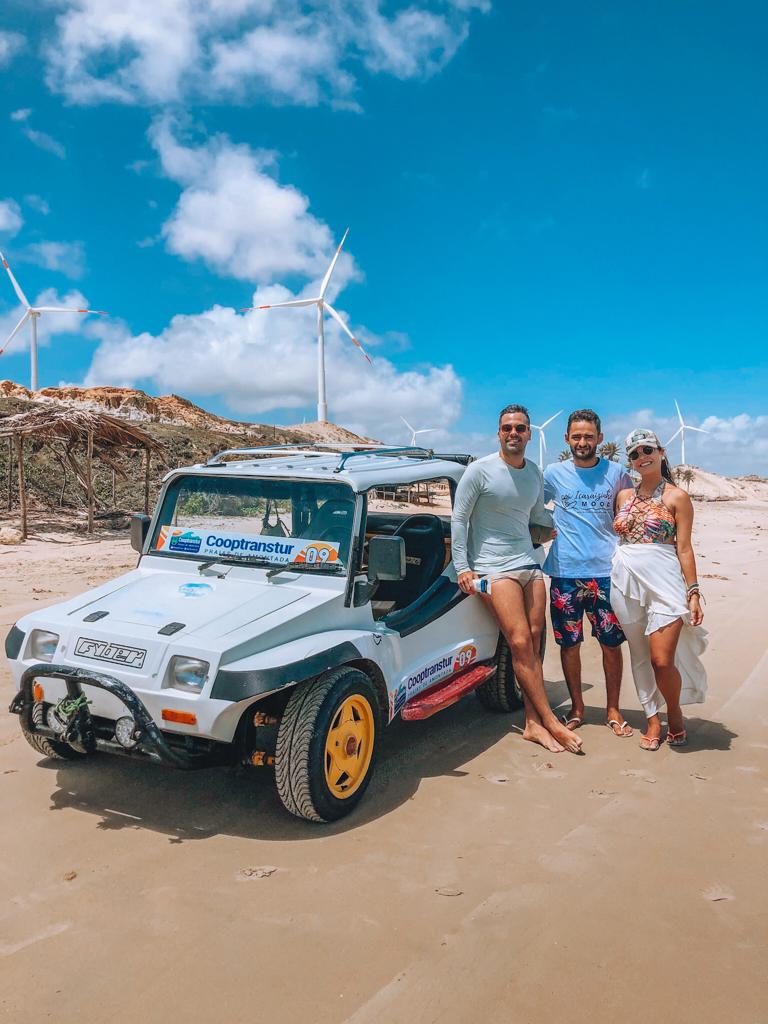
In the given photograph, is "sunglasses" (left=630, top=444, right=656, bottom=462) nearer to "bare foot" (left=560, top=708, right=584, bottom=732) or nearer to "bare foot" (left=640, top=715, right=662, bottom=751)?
"bare foot" (left=640, top=715, right=662, bottom=751)

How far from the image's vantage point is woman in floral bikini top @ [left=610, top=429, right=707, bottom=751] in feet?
15.8

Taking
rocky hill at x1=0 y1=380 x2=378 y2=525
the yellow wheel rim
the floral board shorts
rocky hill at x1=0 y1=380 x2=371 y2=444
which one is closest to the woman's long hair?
the floral board shorts

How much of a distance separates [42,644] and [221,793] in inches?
47.9

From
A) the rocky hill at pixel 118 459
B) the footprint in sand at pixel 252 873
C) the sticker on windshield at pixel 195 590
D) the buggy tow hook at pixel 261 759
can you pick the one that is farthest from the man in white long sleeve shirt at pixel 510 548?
the rocky hill at pixel 118 459

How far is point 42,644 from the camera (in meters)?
4.04

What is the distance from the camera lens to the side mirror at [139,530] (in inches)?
193

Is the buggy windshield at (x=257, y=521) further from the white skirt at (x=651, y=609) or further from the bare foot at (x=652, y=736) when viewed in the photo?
the bare foot at (x=652, y=736)

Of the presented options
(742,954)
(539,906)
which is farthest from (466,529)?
(742,954)

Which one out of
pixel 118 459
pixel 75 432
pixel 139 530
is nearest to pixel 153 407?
pixel 118 459

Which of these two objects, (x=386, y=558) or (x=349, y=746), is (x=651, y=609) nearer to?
(x=386, y=558)

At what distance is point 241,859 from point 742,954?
206 centimetres

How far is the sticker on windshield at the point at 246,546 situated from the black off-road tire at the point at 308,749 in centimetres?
78

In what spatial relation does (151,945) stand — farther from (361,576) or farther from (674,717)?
(674,717)

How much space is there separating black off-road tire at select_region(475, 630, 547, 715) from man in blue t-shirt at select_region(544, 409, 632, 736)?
452 mm
